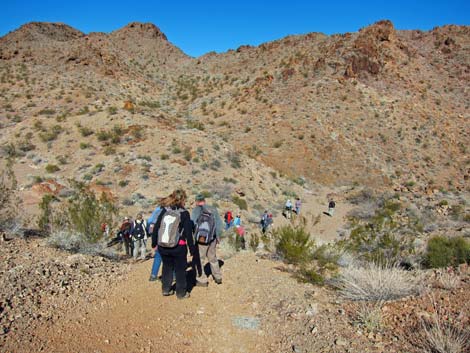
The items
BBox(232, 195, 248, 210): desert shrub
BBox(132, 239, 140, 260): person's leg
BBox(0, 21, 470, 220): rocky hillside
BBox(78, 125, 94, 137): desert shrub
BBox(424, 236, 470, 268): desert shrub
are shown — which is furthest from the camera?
BBox(78, 125, 94, 137): desert shrub

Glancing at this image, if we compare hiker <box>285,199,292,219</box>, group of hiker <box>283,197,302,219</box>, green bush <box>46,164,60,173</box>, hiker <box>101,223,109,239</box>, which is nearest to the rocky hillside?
green bush <box>46,164,60,173</box>

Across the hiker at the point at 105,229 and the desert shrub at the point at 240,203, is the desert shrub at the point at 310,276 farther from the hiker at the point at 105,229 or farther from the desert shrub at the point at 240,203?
the desert shrub at the point at 240,203

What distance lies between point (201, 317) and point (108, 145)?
1830cm

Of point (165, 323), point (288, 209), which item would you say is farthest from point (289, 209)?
point (165, 323)

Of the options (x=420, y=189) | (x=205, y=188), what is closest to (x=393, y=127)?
(x=420, y=189)

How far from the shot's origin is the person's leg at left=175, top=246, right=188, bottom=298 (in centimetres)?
514

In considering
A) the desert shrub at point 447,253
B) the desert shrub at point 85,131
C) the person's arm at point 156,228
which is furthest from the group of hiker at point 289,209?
the person's arm at point 156,228

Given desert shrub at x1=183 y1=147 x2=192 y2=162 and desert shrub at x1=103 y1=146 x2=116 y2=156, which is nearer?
desert shrub at x1=103 y1=146 x2=116 y2=156

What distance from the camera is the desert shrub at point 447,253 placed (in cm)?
792

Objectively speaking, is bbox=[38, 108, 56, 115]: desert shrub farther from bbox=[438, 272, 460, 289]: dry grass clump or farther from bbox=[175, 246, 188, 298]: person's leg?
bbox=[438, 272, 460, 289]: dry grass clump

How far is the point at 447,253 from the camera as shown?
8.18 m

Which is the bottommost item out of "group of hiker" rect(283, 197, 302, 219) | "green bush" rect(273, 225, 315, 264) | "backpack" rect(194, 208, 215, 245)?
"group of hiker" rect(283, 197, 302, 219)

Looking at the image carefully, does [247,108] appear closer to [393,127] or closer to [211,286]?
[393,127]

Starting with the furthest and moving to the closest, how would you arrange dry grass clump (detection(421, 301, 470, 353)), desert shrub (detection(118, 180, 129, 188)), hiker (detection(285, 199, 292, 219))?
1. hiker (detection(285, 199, 292, 219))
2. desert shrub (detection(118, 180, 129, 188))
3. dry grass clump (detection(421, 301, 470, 353))
